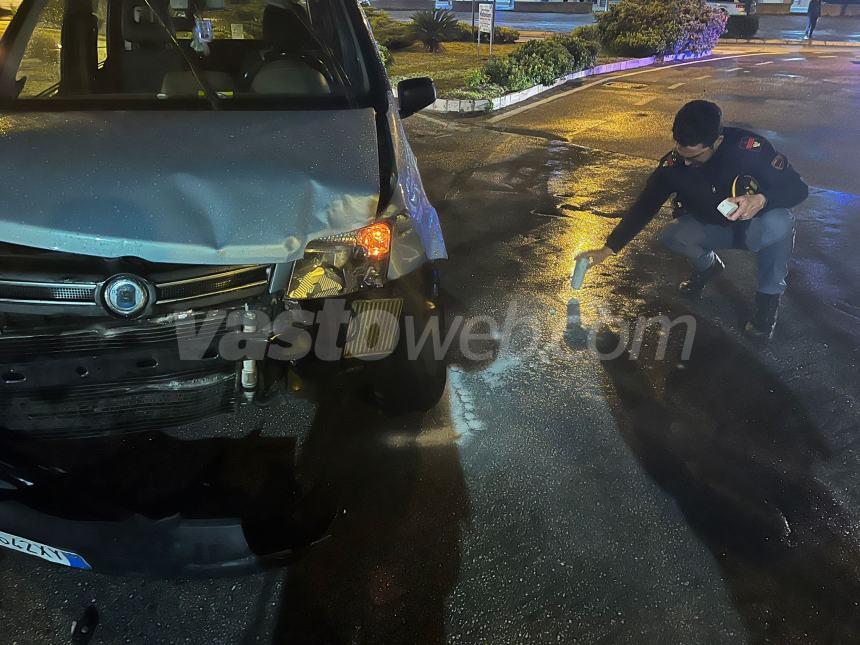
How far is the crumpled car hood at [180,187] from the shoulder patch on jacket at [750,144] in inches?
87.5

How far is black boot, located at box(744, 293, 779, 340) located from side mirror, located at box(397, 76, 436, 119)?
7.59 feet

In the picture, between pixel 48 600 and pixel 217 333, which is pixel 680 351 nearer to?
pixel 217 333

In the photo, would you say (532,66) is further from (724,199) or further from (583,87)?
(724,199)

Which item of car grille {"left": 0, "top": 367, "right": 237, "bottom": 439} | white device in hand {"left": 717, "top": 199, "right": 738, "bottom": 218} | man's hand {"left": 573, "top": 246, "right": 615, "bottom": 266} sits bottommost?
man's hand {"left": 573, "top": 246, "right": 615, "bottom": 266}

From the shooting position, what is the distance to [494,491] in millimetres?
2586

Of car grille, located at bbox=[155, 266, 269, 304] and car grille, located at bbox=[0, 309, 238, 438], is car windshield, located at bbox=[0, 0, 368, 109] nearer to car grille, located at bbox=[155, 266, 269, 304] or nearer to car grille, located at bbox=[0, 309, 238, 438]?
car grille, located at bbox=[155, 266, 269, 304]

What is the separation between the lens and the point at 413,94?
3.10 m

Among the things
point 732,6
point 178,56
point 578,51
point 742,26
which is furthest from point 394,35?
point 732,6

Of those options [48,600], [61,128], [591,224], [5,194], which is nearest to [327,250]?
[5,194]

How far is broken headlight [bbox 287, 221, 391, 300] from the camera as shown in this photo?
1.97m

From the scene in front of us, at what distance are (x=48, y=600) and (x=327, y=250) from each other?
1520mm

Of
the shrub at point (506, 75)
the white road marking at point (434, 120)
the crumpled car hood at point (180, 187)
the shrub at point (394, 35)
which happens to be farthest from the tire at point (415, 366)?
the shrub at point (394, 35)

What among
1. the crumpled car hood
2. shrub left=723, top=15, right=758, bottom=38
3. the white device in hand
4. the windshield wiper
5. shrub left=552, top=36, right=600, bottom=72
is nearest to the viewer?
the crumpled car hood

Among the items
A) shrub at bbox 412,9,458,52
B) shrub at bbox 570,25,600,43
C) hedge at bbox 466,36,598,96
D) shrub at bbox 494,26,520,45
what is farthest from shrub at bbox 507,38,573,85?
Answer: shrub at bbox 494,26,520,45
